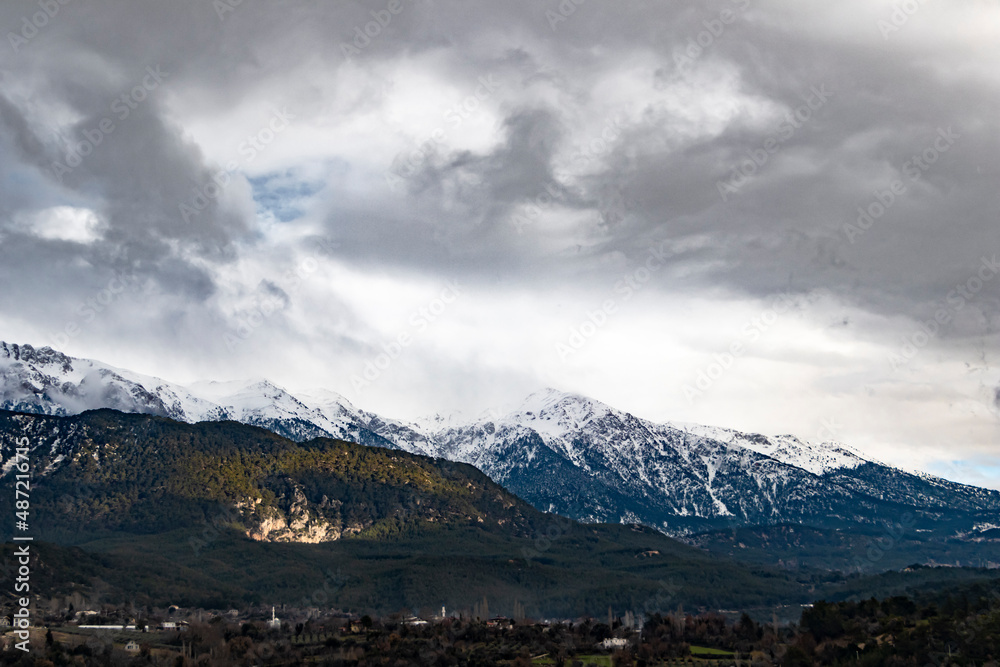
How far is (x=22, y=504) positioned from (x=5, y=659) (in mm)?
30217

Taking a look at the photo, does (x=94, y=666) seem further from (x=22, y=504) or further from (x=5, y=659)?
(x=22, y=504)

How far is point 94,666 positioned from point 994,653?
6859 inches

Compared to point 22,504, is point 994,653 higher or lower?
lower

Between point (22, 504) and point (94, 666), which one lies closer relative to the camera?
point (22, 504)

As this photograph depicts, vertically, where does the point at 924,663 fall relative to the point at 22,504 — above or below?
below

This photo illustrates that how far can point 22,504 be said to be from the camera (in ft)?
609

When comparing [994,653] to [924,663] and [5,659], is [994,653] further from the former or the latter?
[5,659]

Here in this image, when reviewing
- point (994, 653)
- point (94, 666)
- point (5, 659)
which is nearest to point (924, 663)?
point (994, 653)

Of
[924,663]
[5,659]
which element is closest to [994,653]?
[924,663]

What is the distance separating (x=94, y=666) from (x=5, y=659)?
1713 centimetres

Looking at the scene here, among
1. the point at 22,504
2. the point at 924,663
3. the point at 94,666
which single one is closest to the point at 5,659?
the point at 94,666

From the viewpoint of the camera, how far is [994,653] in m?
188

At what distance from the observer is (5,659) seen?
188 m

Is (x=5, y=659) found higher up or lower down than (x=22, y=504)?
lower down
